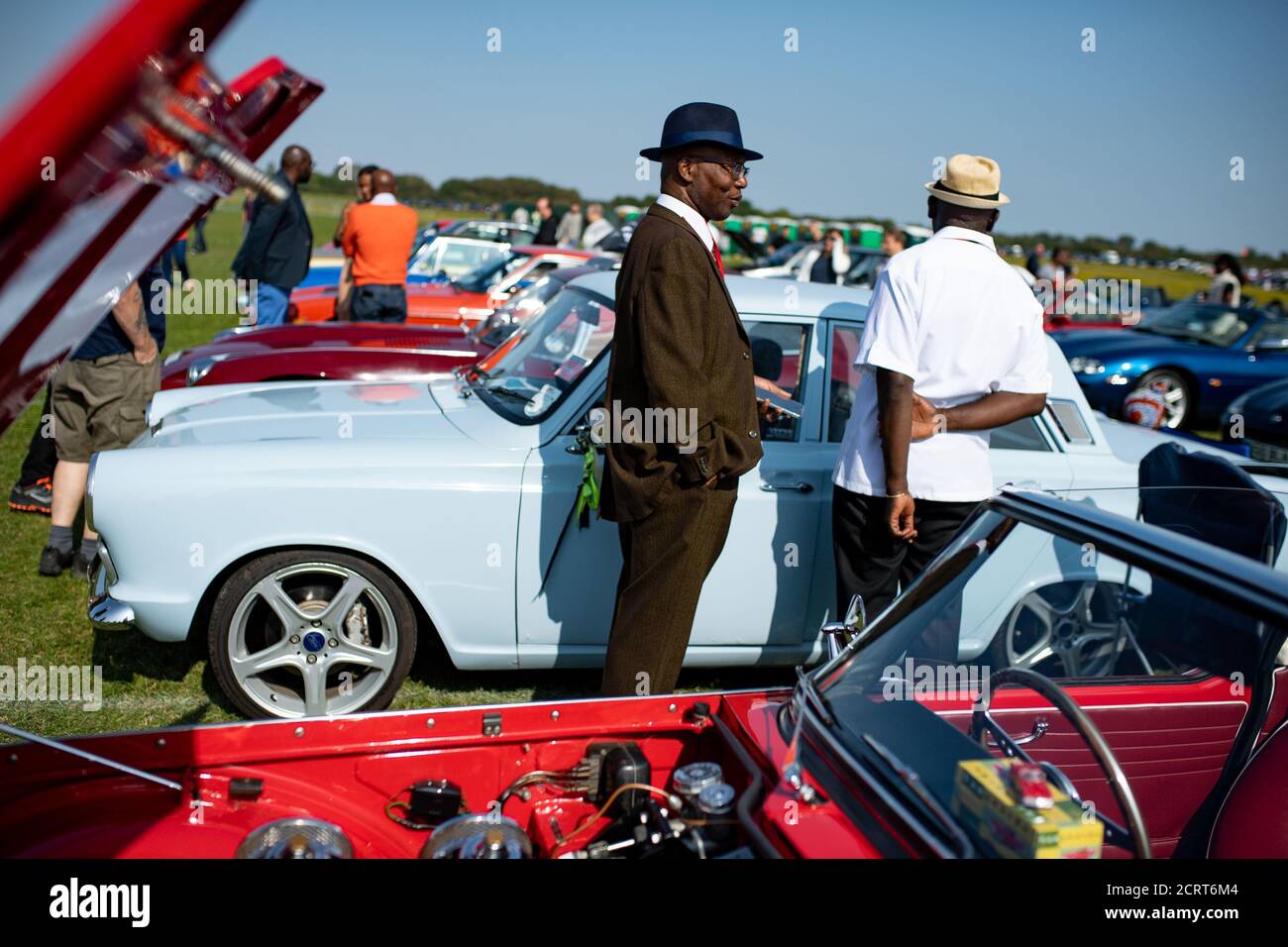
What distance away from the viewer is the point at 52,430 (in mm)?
5832

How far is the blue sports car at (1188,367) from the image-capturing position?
1241cm

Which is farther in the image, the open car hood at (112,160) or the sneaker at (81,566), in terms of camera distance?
the sneaker at (81,566)

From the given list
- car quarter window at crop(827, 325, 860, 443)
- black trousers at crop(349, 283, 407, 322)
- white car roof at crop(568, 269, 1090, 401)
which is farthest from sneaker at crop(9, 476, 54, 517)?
car quarter window at crop(827, 325, 860, 443)

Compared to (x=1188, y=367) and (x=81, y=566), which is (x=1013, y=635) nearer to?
(x=81, y=566)

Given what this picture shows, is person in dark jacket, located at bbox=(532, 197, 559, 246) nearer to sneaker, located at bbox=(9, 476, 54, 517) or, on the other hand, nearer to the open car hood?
sneaker, located at bbox=(9, 476, 54, 517)

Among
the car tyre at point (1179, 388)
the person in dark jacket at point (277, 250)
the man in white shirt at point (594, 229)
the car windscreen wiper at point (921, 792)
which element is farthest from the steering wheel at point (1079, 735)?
the man in white shirt at point (594, 229)

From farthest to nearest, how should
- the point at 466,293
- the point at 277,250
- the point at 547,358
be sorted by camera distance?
the point at 466,293 < the point at 277,250 < the point at 547,358

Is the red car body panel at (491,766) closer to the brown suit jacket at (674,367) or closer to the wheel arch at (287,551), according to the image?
the brown suit jacket at (674,367)

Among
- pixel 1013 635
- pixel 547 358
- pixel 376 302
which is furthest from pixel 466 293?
pixel 1013 635

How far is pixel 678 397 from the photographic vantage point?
3408 mm

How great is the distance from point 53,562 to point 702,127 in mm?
4071

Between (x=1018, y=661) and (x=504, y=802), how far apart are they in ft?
3.74

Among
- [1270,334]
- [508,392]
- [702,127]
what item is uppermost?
[702,127]

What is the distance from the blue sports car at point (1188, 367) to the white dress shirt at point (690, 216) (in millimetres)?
9630
